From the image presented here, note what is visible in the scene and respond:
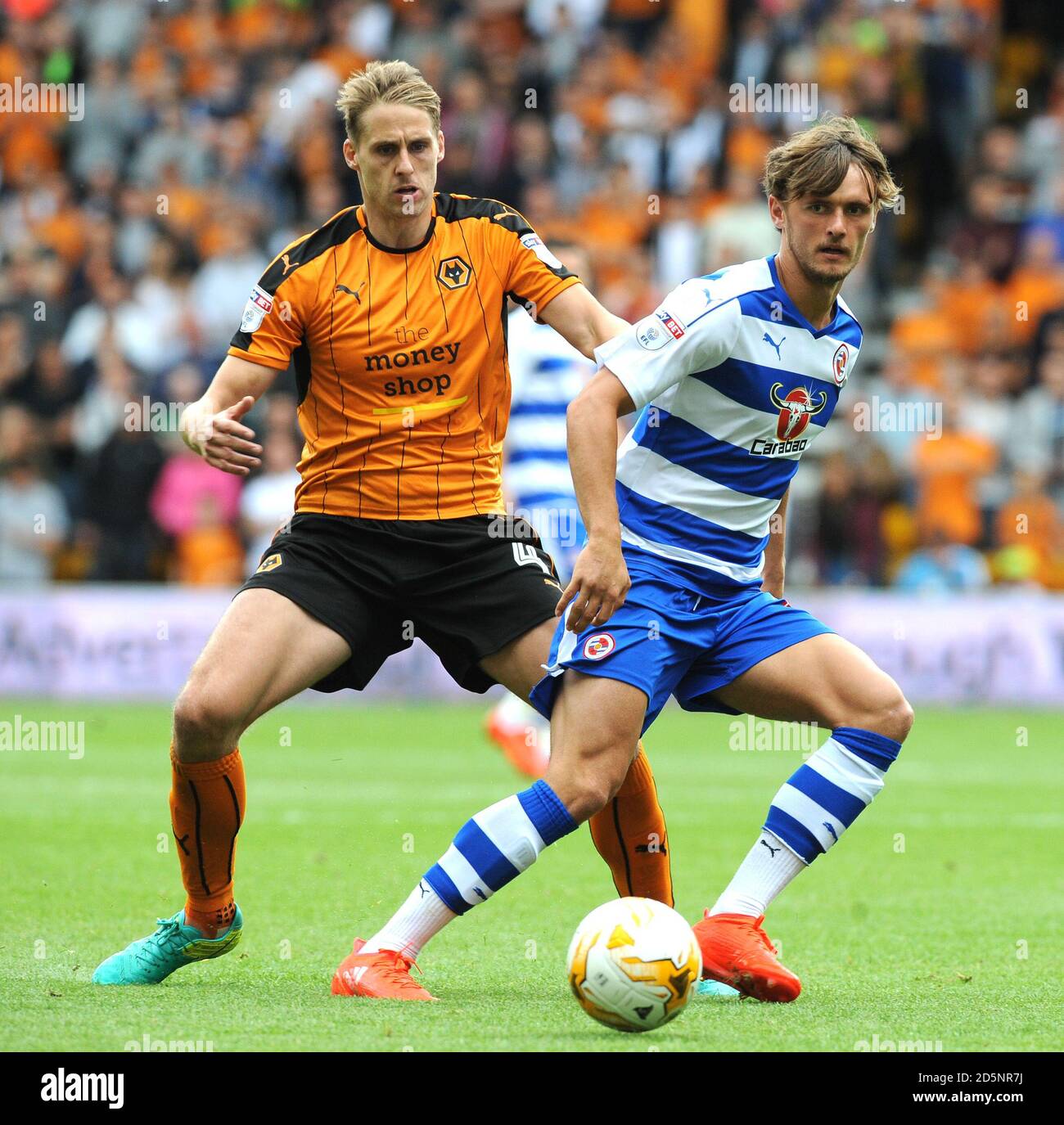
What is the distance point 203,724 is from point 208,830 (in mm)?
384

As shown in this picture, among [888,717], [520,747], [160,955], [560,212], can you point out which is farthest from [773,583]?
[560,212]

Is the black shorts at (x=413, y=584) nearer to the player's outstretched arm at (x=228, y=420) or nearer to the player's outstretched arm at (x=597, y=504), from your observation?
the player's outstretched arm at (x=228, y=420)

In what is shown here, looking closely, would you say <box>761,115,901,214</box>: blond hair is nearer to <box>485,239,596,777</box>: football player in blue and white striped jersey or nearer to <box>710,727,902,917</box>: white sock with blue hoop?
<box>710,727,902,917</box>: white sock with blue hoop

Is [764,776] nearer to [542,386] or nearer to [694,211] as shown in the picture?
[542,386]

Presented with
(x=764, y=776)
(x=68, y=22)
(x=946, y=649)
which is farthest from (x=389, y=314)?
(x=68, y=22)

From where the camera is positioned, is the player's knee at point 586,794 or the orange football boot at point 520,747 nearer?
the player's knee at point 586,794

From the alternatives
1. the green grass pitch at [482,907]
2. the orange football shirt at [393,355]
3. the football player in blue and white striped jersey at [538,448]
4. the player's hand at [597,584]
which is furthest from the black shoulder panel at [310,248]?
the football player in blue and white striped jersey at [538,448]

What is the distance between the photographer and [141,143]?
1817cm

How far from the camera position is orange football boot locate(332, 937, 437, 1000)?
5.09m

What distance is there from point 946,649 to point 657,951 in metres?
A: 10.7

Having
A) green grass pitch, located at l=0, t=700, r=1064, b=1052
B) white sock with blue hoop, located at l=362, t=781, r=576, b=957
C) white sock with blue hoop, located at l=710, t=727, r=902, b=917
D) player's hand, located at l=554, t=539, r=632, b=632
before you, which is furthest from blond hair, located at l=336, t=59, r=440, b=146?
green grass pitch, located at l=0, t=700, r=1064, b=1052

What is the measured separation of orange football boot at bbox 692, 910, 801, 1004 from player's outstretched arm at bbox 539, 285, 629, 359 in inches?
65.5

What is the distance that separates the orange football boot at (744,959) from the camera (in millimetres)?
5219

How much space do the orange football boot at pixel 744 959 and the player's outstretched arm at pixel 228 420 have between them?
1.80m
